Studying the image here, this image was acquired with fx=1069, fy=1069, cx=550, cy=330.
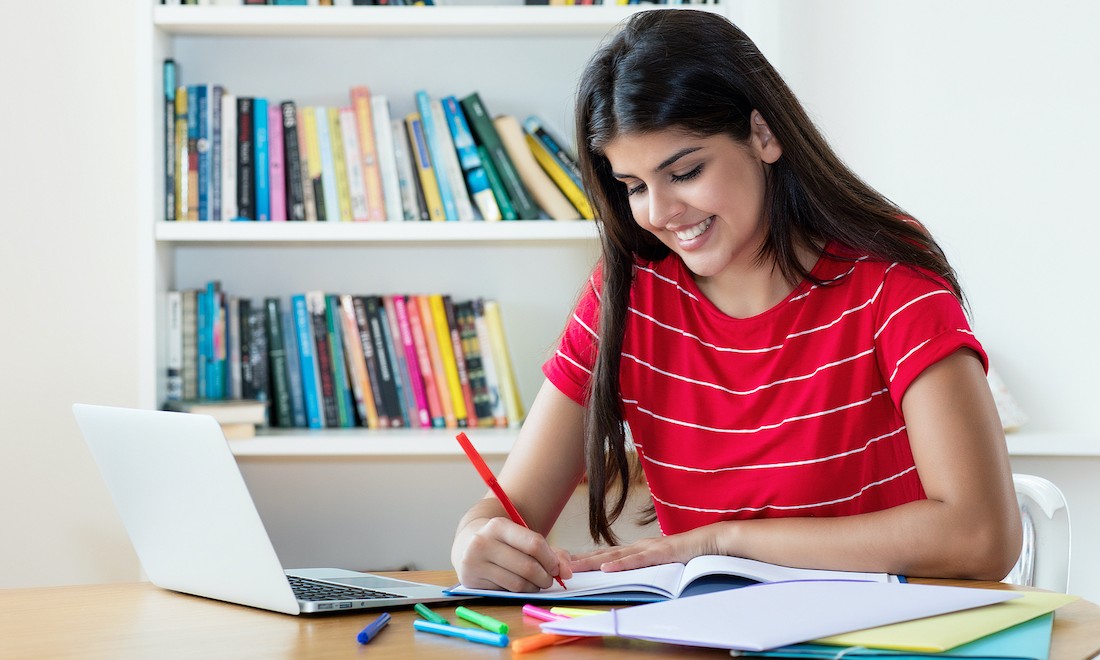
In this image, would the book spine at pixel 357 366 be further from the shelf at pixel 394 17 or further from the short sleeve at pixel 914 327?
the short sleeve at pixel 914 327

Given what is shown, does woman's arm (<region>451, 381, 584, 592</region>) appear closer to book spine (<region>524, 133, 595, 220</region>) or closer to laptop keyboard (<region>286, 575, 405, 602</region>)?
laptop keyboard (<region>286, 575, 405, 602</region>)

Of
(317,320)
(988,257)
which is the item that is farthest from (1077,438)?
(317,320)

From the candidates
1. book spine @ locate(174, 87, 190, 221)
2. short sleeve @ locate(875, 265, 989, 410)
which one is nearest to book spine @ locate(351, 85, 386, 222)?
book spine @ locate(174, 87, 190, 221)

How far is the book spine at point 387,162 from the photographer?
7.07ft

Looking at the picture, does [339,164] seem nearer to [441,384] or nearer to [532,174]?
[532,174]

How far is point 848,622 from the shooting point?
70 centimetres

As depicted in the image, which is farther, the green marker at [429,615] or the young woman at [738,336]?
the young woman at [738,336]

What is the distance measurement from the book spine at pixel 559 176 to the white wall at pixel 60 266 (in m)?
0.85

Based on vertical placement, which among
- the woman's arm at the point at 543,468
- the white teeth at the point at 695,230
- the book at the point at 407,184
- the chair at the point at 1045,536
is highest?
the book at the point at 407,184

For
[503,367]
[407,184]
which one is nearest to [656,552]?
[503,367]

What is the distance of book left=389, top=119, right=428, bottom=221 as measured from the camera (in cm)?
216

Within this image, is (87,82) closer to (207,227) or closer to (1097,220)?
(207,227)

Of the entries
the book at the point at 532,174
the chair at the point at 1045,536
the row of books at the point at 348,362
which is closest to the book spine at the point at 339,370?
the row of books at the point at 348,362

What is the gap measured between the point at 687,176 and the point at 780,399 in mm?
288
